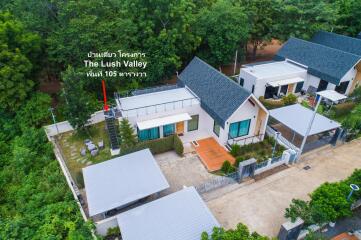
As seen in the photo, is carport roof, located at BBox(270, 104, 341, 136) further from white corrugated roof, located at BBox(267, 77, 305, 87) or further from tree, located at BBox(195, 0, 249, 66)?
tree, located at BBox(195, 0, 249, 66)

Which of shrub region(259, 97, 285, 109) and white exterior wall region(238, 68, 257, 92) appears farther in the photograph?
white exterior wall region(238, 68, 257, 92)

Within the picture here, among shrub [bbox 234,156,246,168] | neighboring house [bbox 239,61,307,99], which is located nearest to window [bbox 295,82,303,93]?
neighboring house [bbox 239,61,307,99]

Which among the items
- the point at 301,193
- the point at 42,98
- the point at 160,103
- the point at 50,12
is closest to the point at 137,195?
the point at 160,103

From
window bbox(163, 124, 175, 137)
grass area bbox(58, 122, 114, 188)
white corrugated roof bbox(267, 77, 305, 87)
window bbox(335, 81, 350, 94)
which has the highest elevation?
white corrugated roof bbox(267, 77, 305, 87)

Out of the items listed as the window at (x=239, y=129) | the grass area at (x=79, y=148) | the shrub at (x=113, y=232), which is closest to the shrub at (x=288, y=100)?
the window at (x=239, y=129)

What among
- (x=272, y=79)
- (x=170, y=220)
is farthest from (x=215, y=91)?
(x=170, y=220)

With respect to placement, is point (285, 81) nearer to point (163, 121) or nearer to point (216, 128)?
Answer: point (216, 128)
